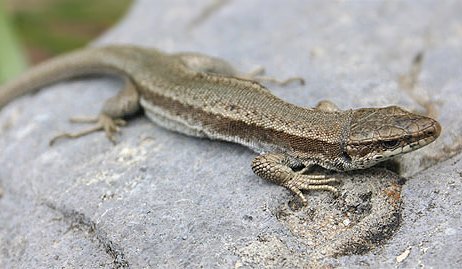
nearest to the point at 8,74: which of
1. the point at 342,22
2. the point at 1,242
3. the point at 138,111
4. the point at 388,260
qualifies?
the point at 138,111

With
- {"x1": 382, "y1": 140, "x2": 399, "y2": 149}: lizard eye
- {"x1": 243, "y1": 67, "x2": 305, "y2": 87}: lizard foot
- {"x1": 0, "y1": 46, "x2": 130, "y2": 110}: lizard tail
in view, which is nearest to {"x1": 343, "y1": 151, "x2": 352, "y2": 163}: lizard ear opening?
{"x1": 382, "y1": 140, "x2": 399, "y2": 149}: lizard eye

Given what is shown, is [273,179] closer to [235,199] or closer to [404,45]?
[235,199]

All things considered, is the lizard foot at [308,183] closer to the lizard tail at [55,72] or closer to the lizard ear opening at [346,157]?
the lizard ear opening at [346,157]

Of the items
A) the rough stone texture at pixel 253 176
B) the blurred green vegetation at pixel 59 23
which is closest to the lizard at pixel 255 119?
the rough stone texture at pixel 253 176

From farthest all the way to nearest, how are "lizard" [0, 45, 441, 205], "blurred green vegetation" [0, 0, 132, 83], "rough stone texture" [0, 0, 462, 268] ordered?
"blurred green vegetation" [0, 0, 132, 83]
"lizard" [0, 45, 441, 205]
"rough stone texture" [0, 0, 462, 268]

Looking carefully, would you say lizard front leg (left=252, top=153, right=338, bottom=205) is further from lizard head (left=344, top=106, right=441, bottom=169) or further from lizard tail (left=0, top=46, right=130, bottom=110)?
lizard tail (left=0, top=46, right=130, bottom=110)

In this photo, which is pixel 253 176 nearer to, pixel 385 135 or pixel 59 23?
pixel 385 135

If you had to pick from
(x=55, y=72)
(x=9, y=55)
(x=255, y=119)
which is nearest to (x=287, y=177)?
(x=255, y=119)
